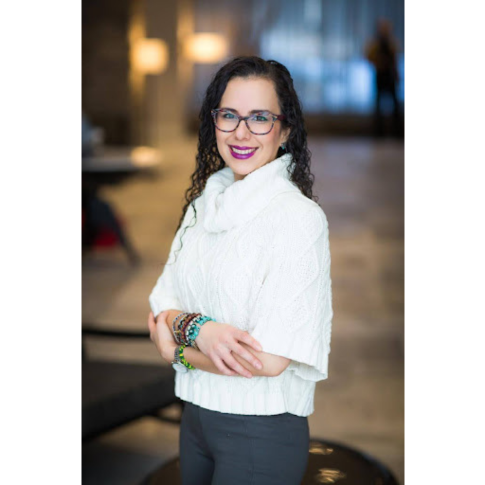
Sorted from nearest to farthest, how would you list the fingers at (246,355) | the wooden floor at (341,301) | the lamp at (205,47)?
the fingers at (246,355)
the wooden floor at (341,301)
the lamp at (205,47)

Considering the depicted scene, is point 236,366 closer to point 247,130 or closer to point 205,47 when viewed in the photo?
point 247,130

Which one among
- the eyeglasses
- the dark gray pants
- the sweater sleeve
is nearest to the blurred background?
the eyeglasses

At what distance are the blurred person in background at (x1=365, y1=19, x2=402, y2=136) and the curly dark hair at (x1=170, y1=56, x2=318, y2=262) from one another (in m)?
11.9

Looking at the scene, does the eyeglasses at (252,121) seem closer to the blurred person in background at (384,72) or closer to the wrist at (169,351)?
the wrist at (169,351)

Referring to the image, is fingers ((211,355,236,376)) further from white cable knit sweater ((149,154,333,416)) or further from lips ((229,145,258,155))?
lips ((229,145,258,155))

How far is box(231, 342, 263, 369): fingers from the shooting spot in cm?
134

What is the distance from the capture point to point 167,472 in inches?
92.4

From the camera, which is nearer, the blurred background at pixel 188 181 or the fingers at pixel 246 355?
the fingers at pixel 246 355

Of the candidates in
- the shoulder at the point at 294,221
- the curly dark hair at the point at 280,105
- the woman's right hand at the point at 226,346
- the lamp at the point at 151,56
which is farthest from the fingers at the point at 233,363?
the lamp at the point at 151,56

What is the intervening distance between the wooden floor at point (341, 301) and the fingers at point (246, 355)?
1.86 m

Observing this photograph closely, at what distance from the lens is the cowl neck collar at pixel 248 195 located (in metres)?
1.45
